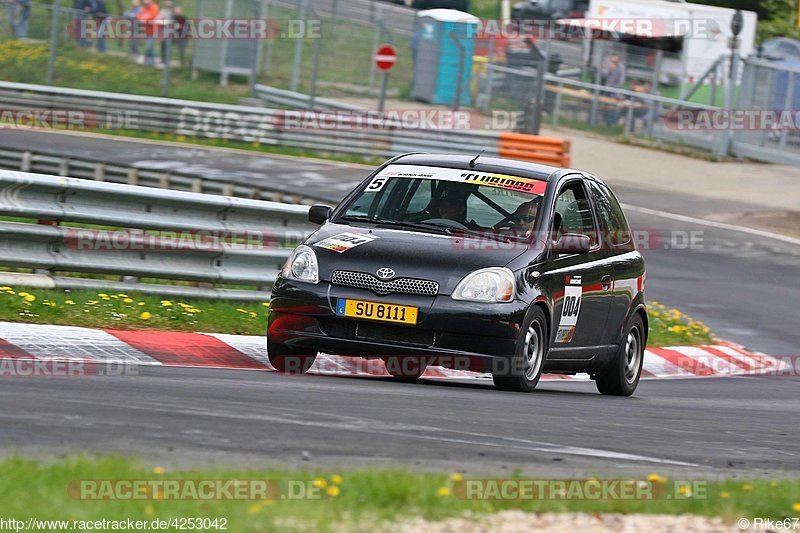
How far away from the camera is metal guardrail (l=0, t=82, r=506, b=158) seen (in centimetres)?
2927

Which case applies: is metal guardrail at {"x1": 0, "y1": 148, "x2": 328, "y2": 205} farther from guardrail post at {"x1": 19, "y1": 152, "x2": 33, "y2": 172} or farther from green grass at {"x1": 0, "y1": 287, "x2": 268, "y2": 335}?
green grass at {"x1": 0, "y1": 287, "x2": 268, "y2": 335}

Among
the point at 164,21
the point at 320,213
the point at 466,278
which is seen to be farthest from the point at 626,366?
the point at 164,21

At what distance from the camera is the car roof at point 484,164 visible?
9.95 metres

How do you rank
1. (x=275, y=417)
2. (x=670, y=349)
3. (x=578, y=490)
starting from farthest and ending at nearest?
(x=670, y=349) → (x=275, y=417) → (x=578, y=490)

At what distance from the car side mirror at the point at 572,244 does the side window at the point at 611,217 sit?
65 cm

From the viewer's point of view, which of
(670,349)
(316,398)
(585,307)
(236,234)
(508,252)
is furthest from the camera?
(670,349)

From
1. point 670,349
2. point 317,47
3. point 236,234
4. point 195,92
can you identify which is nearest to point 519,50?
point 317,47

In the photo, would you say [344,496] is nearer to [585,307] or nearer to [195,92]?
[585,307]

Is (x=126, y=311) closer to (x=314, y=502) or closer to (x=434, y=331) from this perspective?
(x=434, y=331)

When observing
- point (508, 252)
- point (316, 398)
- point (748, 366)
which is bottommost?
point (748, 366)

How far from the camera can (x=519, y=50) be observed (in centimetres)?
3272

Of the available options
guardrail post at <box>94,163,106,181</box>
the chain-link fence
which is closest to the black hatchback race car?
guardrail post at <box>94,163,106,181</box>

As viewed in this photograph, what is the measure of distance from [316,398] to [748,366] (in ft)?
24.8

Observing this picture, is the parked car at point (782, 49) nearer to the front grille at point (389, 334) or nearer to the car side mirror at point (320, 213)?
the car side mirror at point (320, 213)
